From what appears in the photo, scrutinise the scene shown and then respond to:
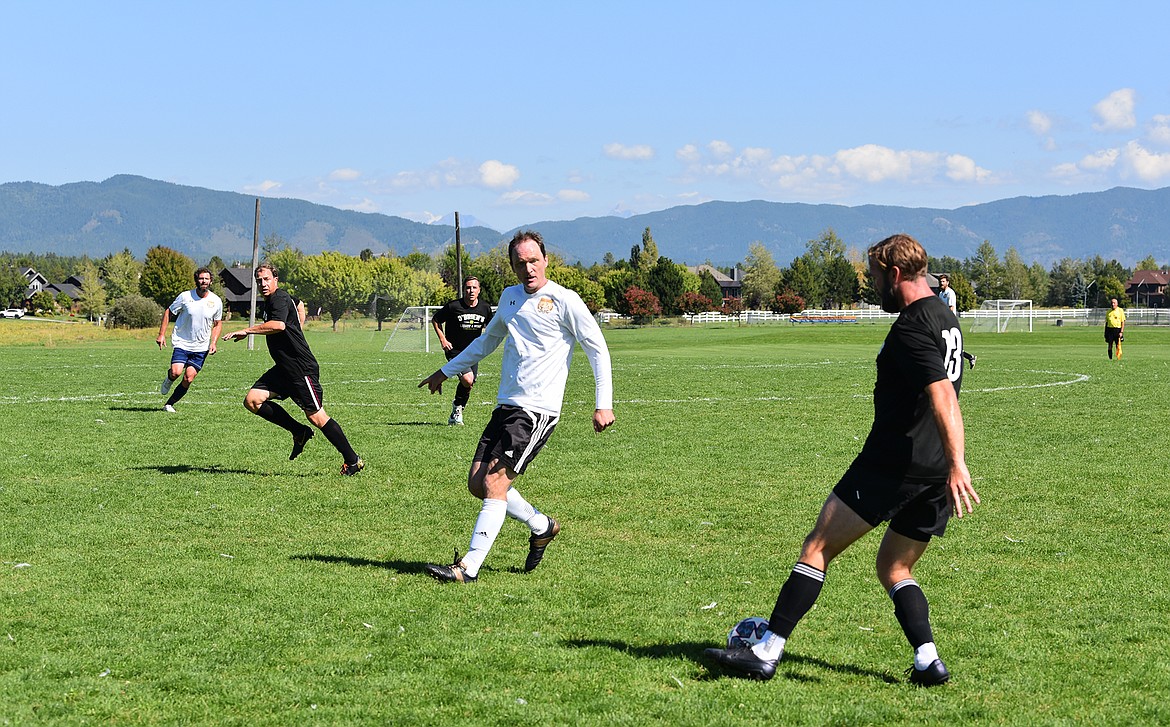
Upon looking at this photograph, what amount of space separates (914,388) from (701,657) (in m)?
1.80

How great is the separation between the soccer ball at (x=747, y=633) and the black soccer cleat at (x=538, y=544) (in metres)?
2.38

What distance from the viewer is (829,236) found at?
173500mm

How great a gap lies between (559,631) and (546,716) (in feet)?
4.45

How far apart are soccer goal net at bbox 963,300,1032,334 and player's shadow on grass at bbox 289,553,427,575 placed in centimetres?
6805

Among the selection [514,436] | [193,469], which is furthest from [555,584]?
[193,469]

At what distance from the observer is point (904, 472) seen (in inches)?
213

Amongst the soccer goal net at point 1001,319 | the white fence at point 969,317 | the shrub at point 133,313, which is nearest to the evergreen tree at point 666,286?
the white fence at point 969,317

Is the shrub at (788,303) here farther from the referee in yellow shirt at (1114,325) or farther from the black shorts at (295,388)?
the black shorts at (295,388)

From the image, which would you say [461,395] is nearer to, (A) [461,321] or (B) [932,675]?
(A) [461,321]

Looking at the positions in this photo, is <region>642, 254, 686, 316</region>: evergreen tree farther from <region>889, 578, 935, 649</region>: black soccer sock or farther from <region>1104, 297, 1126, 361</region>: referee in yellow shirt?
<region>889, 578, 935, 649</region>: black soccer sock

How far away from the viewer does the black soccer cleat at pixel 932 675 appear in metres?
5.50

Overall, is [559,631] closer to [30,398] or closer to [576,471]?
[576,471]

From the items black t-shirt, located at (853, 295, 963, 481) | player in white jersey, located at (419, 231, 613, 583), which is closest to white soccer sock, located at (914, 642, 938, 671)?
black t-shirt, located at (853, 295, 963, 481)

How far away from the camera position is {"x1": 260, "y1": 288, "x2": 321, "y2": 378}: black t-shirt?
12.5 meters
